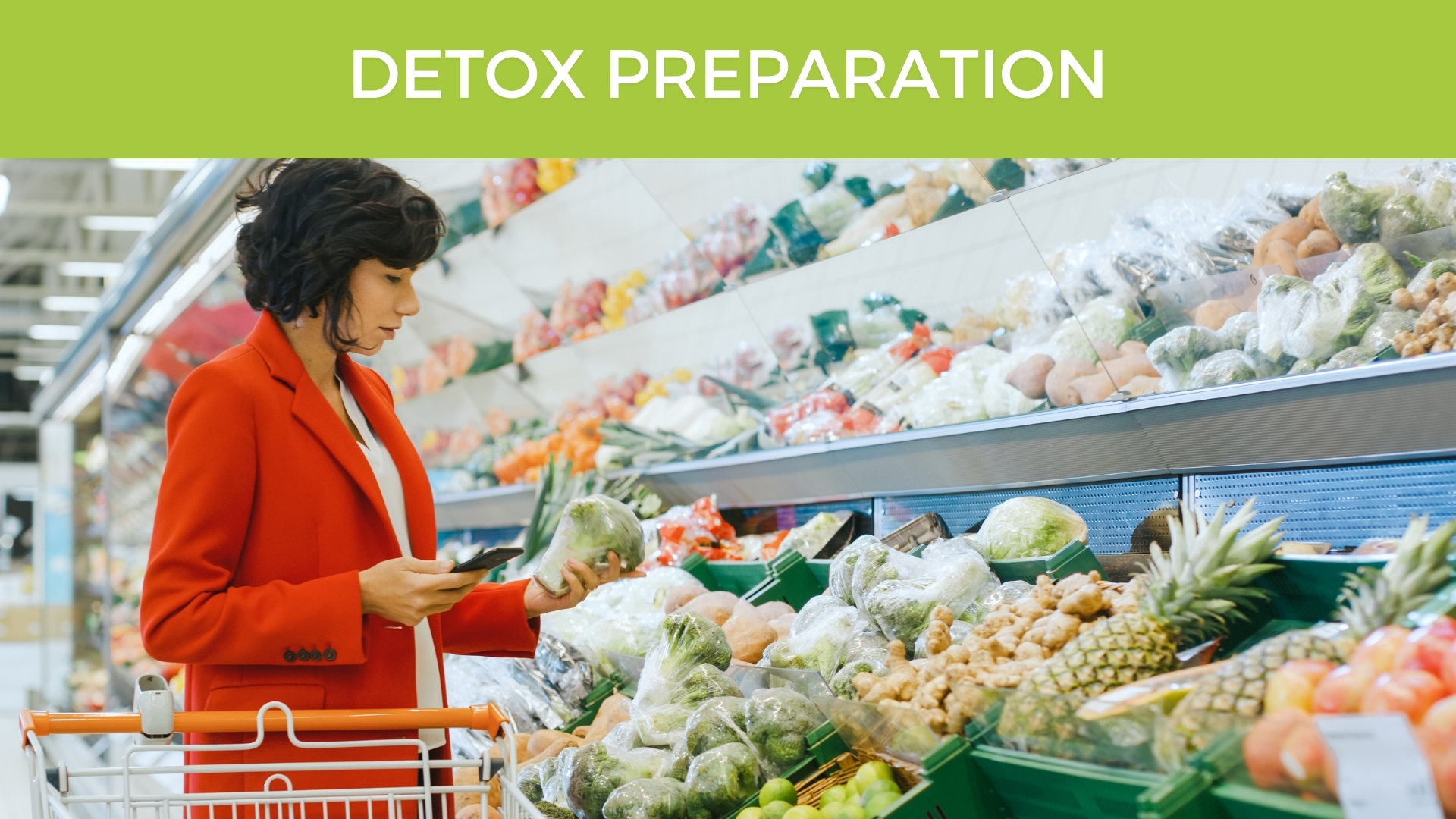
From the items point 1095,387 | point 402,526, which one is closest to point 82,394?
point 402,526

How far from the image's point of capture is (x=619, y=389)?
5348 mm

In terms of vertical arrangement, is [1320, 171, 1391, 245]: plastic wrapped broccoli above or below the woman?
above

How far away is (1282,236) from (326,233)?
5.90ft

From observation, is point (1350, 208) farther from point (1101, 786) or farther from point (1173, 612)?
point (1101, 786)

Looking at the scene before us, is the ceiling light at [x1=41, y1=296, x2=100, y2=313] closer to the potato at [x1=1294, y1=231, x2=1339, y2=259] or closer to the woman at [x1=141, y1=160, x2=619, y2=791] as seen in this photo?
the woman at [x1=141, y1=160, x2=619, y2=791]

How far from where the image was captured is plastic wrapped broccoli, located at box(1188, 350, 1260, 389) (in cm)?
Answer: 216

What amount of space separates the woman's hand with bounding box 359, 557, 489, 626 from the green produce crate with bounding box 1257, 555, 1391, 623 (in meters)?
1.26

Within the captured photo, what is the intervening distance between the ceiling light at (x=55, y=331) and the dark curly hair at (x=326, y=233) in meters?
17.6

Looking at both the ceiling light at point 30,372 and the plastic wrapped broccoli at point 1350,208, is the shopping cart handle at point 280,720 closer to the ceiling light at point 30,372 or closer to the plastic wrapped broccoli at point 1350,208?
the plastic wrapped broccoli at point 1350,208

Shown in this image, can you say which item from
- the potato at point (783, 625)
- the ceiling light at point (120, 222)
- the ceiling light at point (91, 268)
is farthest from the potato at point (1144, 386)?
the ceiling light at point (91, 268)

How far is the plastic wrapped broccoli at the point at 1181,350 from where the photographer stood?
2303 millimetres

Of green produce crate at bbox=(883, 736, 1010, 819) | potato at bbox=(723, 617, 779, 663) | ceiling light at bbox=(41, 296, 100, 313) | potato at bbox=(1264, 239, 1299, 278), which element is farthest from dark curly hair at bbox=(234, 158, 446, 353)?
ceiling light at bbox=(41, 296, 100, 313)
